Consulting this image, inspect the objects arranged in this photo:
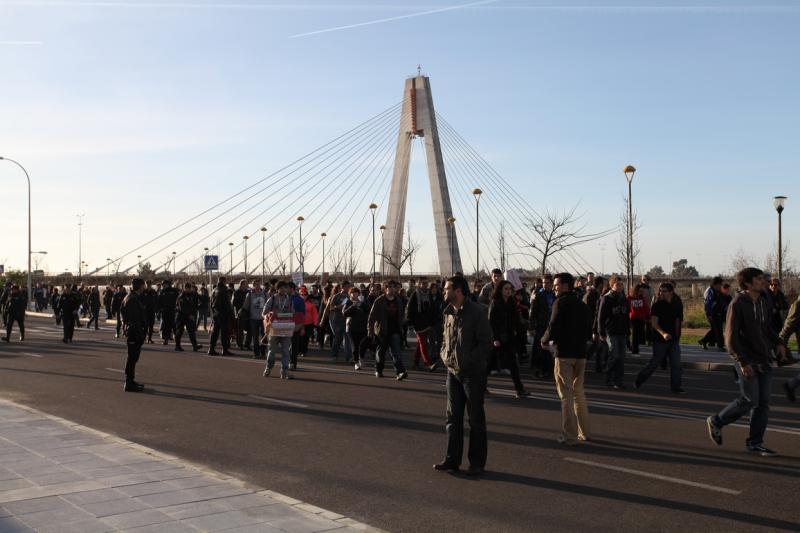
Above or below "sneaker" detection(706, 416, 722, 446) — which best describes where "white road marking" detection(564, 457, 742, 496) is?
below

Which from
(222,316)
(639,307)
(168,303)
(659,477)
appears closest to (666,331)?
(639,307)

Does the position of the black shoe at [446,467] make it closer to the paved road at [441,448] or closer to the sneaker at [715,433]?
the paved road at [441,448]

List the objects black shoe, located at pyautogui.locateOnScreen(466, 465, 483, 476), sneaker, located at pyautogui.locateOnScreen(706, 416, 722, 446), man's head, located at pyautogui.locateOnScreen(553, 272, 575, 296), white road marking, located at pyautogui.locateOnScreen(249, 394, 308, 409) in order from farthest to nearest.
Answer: white road marking, located at pyautogui.locateOnScreen(249, 394, 308, 409) → man's head, located at pyautogui.locateOnScreen(553, 272, 575, 296) → sneaker, located at pyautogui.locateOnScreen(706, 416, 722, 446) → black shoe, located at pyautogui.locateOnScreen(466, 465, 483, 476)

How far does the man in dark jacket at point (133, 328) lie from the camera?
13227 millimetres

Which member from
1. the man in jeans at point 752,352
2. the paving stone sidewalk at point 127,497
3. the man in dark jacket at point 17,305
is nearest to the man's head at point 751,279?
the man in jeans at point 752,352

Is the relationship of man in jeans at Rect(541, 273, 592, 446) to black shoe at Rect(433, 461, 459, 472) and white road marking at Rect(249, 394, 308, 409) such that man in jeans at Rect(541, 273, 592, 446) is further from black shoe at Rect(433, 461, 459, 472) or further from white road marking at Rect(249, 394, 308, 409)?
white road marking at Rect(249, 394, 308, 409)

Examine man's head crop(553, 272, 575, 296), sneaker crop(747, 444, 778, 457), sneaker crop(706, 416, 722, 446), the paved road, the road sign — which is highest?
the road sign

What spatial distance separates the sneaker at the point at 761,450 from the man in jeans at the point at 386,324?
25.6 feet

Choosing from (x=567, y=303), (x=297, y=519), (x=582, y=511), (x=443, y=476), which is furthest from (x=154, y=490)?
(x=567, y=303)

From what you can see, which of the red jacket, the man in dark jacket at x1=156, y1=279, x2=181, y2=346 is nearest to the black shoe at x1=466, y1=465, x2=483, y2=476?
the red jacket

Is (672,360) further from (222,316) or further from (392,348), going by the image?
(222,316)

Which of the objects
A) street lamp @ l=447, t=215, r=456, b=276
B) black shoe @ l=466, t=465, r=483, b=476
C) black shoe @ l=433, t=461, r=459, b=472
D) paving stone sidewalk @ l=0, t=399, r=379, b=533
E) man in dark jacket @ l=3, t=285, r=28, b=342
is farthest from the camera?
street lamp @ l=447, t=215, r=456, b=276

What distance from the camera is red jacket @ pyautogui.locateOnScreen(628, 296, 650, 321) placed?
666 inches

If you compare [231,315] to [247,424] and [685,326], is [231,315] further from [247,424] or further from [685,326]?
[685,326]
